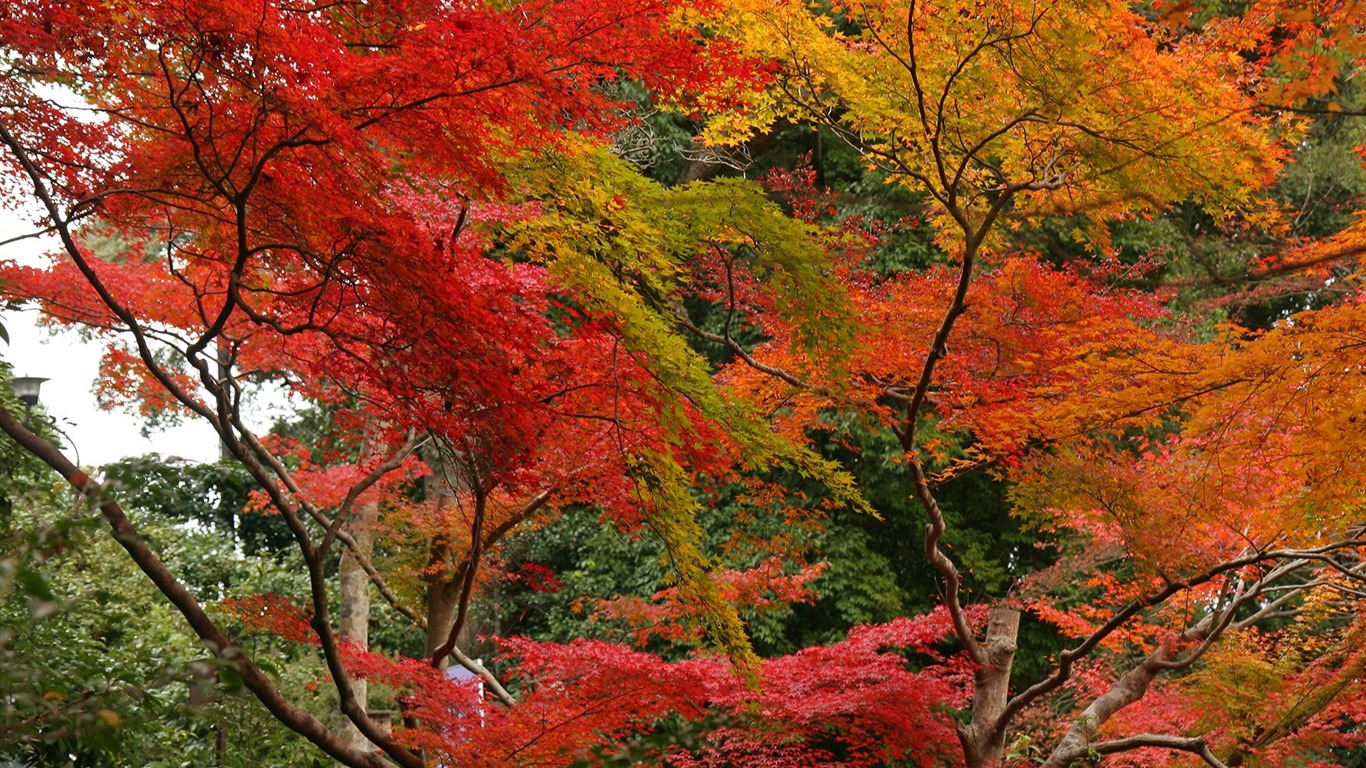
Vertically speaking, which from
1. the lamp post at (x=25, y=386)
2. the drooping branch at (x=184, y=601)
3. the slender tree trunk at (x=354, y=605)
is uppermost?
the lamp post at (x=25, y=386)

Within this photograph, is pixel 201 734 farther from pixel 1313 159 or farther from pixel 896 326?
pixel 1313 159

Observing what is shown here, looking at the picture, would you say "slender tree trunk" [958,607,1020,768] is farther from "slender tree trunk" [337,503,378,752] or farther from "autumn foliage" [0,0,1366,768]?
"slender tree trunk" [337,503,378,752]

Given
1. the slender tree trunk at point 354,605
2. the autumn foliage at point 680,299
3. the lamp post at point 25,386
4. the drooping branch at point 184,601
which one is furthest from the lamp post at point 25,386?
the drooping branch at point 184,601

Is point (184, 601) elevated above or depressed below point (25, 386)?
below

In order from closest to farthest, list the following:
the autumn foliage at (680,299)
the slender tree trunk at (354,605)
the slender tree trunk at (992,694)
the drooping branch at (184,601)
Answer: the drooping branch at (184,601) < the autumn foliage at (680,299) < the slender tree trunk at (992,694) < the slender tree trunk at (354,605)

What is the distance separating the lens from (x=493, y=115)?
4090mm

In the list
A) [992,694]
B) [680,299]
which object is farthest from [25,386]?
[992,694]

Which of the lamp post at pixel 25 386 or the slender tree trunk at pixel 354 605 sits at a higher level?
the lamp post at pixel 25 386

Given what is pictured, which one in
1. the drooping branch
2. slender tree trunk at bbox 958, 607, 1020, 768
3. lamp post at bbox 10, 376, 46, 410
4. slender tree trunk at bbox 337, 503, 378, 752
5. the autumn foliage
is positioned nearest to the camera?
the drooping branch

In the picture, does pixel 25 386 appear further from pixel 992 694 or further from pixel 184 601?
pixel 992 694

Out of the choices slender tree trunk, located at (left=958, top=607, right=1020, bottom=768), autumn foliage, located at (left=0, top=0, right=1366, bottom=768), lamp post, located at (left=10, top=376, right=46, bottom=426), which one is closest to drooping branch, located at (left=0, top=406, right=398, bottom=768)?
autumn foliage, located at (left=0, top=0, right=1366, bottom=768)

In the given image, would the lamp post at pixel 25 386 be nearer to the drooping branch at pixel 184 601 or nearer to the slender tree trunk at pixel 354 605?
the slender tree trunk at pixel 354 605

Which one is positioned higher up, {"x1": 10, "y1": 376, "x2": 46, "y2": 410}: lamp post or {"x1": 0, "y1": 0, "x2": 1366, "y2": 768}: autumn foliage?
{"x1": 10, "y1": 376, "x2": 46, "y2": 410}: lamp post

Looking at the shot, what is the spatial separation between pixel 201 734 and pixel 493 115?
223 inches
